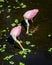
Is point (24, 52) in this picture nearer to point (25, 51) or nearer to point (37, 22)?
point (25, 51)

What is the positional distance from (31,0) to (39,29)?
1.92 m

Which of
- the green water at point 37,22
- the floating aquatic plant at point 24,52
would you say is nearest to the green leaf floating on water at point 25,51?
the floating aquatic plant at point 24,52

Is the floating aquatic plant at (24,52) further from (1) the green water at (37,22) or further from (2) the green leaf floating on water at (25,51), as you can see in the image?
(1) the green water at (37,22)

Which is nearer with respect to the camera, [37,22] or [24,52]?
[24,52]

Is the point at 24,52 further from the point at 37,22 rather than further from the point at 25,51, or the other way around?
the point at 37,22

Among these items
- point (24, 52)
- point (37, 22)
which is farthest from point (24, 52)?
point (37, 22)

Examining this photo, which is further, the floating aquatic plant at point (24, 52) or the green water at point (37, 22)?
the green water at point (37, 22)

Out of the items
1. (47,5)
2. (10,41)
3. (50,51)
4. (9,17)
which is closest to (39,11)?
(47,5)

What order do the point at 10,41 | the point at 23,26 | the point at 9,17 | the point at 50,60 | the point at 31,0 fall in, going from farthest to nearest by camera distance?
the point at 31,0 → the point at 9,17 → the point at 23,26 → the point at 10,41 → the point at 50,60

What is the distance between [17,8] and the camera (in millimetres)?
8016

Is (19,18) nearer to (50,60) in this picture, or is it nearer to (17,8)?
(17,8)

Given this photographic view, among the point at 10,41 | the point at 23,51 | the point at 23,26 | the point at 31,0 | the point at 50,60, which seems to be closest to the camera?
the point at 50,60

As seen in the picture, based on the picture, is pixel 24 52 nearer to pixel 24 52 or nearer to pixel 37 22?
pixel 24 52

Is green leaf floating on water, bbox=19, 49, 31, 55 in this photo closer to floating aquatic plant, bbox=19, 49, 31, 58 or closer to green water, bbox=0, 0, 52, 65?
floating aquatic plant, bbox=19, 49, 31, 58
